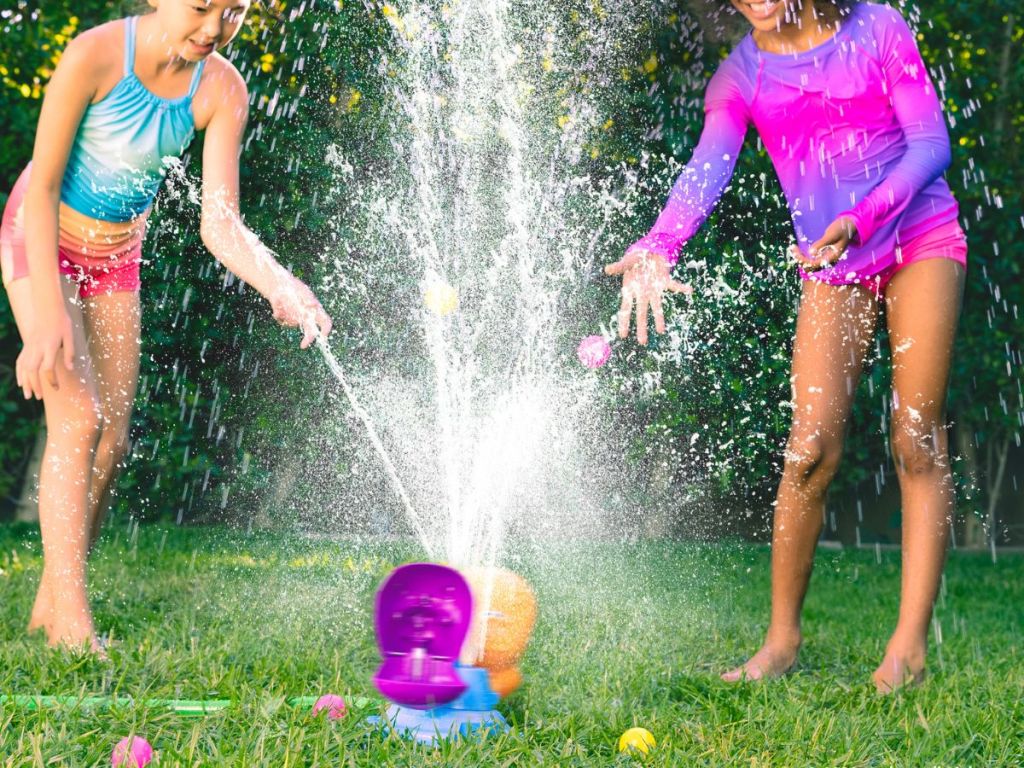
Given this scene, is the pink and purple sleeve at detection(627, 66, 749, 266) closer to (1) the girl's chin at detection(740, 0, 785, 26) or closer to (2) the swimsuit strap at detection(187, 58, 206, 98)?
(1) the girl's chin at detection(740, 0, 785, 26)

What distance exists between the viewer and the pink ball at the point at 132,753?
1.85 m

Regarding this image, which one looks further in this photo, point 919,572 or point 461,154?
point 461,154

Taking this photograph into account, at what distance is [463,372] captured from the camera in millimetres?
5434

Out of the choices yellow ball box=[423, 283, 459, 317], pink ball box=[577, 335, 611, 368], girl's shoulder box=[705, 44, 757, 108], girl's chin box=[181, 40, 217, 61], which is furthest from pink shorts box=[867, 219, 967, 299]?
yellow ball box=[423, 283, 459, 317]

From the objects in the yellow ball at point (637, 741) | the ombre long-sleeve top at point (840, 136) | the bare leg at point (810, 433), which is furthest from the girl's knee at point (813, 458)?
the yellow ball at point (637, 741)

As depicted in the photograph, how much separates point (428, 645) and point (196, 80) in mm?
1613

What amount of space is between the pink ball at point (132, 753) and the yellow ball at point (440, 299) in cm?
344

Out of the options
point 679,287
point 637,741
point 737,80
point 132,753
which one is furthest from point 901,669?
point 132,753

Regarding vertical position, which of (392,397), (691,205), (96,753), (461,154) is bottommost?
(96,753)

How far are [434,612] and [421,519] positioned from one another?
2.90m

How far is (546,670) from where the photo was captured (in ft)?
9.02

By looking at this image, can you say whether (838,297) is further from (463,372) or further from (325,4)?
(325,4)

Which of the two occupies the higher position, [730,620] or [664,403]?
[664,403]

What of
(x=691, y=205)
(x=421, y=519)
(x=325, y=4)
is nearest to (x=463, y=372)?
(x=421, y=519)
